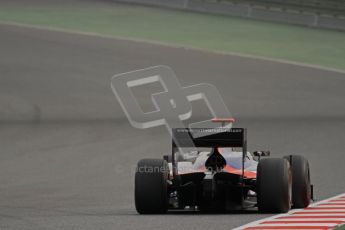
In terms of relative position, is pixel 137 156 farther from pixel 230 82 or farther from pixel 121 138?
pixel 230 82

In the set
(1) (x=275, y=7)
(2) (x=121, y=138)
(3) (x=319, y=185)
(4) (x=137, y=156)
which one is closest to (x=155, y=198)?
(3) (x=319, y=185)

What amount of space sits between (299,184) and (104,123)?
446 inches

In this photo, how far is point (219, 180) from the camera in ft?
48.7

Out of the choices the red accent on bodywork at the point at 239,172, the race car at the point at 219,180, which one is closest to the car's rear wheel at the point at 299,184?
the race car at the point at 219,180

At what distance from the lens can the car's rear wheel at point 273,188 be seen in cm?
1448

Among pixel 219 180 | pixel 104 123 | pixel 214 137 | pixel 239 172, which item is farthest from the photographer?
pixel 104 123

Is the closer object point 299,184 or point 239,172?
point 239,172

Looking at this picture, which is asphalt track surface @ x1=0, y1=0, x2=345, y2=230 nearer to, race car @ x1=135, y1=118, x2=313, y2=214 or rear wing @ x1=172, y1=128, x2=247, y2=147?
race car @ x1=135, y1=118, x2=313, y2=214

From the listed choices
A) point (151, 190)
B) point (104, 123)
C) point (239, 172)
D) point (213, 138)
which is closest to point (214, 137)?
point (213, 138)

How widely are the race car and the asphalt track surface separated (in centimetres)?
28

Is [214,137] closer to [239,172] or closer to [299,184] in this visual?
[239,172]

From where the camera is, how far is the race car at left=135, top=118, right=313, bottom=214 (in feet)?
47.8

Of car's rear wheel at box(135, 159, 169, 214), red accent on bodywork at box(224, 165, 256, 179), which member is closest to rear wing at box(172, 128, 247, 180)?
red accent on bodywork at box(224, 165, 256, 179)

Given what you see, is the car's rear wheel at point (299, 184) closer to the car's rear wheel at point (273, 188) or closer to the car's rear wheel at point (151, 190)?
the car's rear wheel at point (273, 188)
